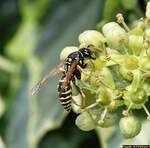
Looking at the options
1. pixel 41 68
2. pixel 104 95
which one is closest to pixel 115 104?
pixel 104 95

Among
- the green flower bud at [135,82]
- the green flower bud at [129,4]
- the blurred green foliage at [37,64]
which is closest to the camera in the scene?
the green flower bud at [135,82]

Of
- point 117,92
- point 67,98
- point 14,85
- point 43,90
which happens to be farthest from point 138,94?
point 14,85

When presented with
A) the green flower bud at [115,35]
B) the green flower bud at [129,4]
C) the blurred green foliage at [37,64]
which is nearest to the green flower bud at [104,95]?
the green flower bud at [115,35]

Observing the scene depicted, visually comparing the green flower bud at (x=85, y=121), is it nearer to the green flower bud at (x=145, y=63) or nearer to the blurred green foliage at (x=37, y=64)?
the green flower bud at (x=145, y=63)

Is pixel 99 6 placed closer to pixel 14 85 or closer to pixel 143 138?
pixel 14 85

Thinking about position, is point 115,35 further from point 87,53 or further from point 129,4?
point 129,4

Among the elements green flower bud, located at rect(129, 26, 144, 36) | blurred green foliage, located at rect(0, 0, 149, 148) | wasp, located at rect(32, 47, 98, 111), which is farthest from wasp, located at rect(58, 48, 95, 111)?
blurred green foliage, located at rect(0, 0, 149, 148)
